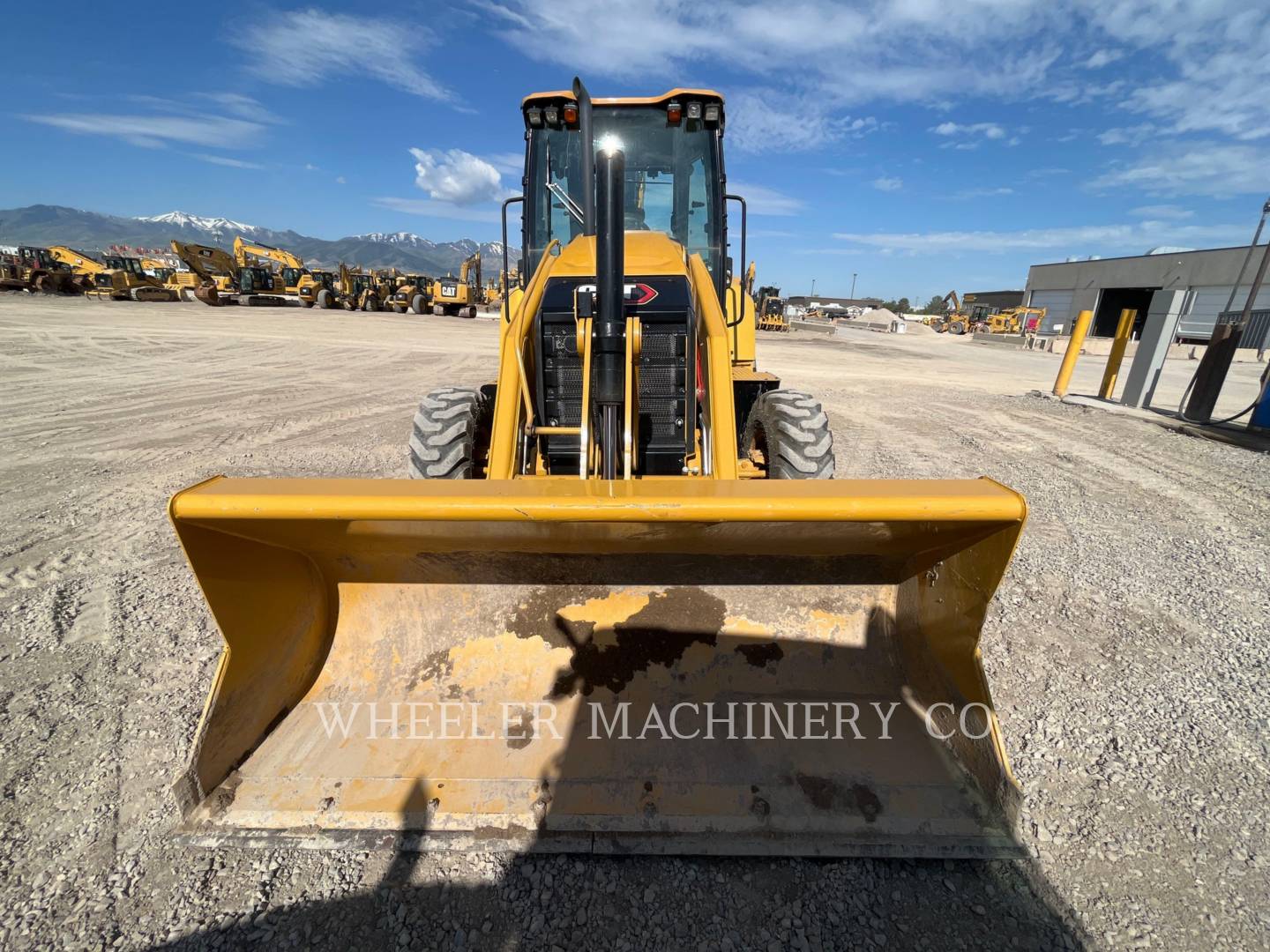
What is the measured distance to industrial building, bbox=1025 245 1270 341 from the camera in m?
38.5

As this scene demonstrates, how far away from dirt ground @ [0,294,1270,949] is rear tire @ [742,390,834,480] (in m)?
1.36

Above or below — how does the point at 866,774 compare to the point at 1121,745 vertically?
above

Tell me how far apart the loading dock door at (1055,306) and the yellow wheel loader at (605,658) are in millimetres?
54894

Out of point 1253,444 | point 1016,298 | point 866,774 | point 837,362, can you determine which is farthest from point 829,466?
point 1016,298

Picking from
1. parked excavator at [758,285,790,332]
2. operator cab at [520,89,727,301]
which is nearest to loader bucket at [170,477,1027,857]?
operator cab at [520,89,727,301]

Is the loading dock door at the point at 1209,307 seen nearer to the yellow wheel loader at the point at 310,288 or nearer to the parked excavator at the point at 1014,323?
the parked excavator at the point at 1014,323

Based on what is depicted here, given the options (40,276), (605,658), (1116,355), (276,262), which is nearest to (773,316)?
(1116,355)

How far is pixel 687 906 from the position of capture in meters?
1.86

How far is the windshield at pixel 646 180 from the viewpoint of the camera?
414 cm

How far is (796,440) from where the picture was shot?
3580 mm

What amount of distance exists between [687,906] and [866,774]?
752 mm

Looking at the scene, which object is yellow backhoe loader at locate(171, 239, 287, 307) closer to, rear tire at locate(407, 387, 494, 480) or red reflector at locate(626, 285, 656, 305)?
rear tire at locate(407, 387, 494, 480)

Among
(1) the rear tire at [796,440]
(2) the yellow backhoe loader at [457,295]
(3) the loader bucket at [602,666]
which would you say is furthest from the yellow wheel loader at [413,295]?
(3) the loader bucket at [602,666]

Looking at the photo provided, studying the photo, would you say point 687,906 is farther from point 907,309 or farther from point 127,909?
point 907,309
